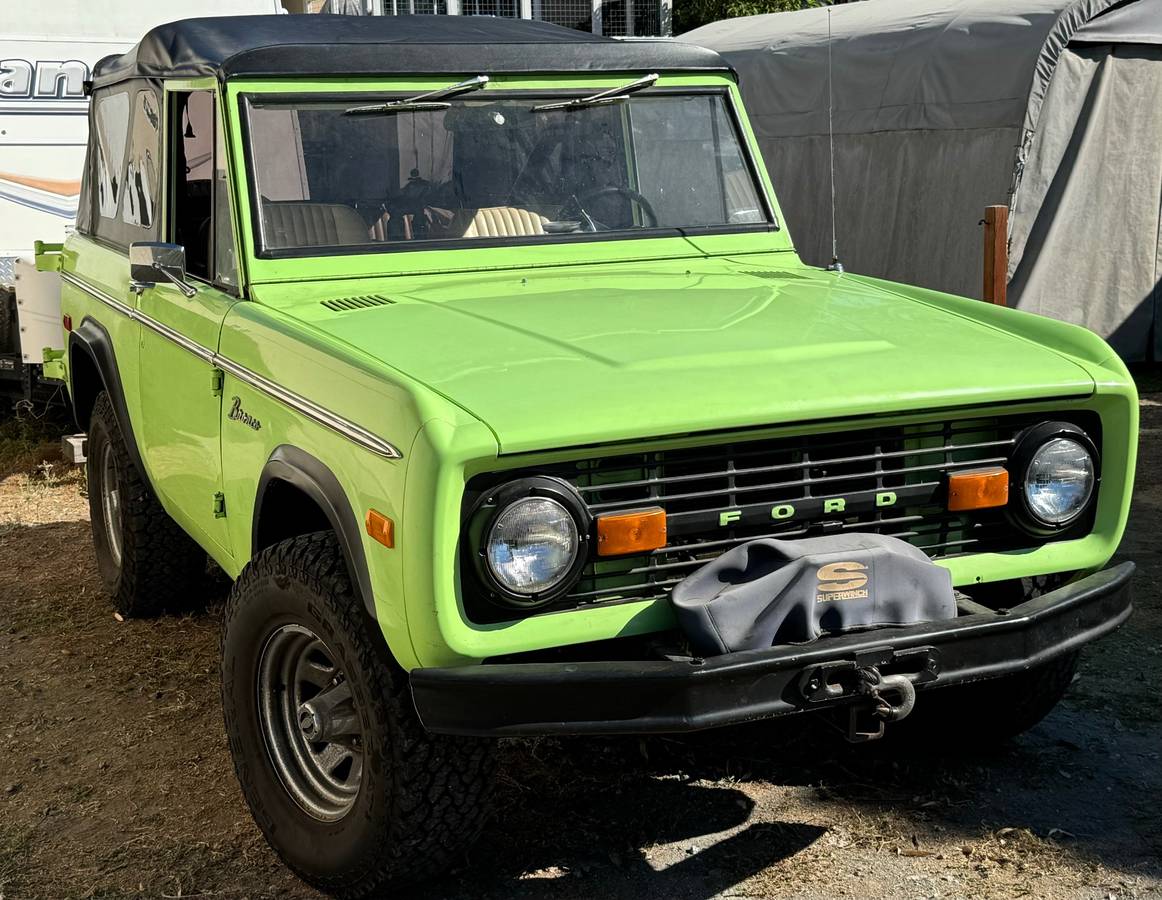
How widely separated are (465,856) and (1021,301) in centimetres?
730

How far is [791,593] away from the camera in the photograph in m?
2.62

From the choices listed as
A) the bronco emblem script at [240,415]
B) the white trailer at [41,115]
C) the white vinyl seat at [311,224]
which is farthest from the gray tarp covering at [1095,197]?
the bronco emblem script at [240,415]

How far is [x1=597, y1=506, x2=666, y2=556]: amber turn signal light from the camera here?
264 centimetres

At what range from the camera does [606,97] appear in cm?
399

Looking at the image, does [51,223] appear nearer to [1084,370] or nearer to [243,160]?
[243,160]

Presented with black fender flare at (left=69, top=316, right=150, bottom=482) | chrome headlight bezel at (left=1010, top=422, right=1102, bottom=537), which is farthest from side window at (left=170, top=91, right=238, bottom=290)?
chrome headlight bezel at (left=1010, top=422, right=1102, bottom=537)

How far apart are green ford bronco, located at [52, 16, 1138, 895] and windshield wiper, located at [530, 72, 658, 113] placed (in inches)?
0.5

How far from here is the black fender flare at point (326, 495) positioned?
2721mm

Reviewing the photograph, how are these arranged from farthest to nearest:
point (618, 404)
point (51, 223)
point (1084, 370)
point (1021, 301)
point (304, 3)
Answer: point (304, 3) → point (1021, 301) → point (51, 223) → point (1084, 370) → point (618, 404)

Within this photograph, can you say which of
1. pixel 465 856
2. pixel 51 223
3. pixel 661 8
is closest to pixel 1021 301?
pixel 51 223

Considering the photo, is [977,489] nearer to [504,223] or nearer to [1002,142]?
[504,223]

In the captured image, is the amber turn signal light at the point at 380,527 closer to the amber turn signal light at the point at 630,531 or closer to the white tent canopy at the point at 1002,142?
the amber turn signal light at the point at 630,531

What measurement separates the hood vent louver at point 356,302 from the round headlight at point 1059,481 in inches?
63.5

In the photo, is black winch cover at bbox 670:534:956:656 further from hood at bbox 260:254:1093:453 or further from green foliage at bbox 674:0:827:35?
green foliage at bbox 674:0:827:35
